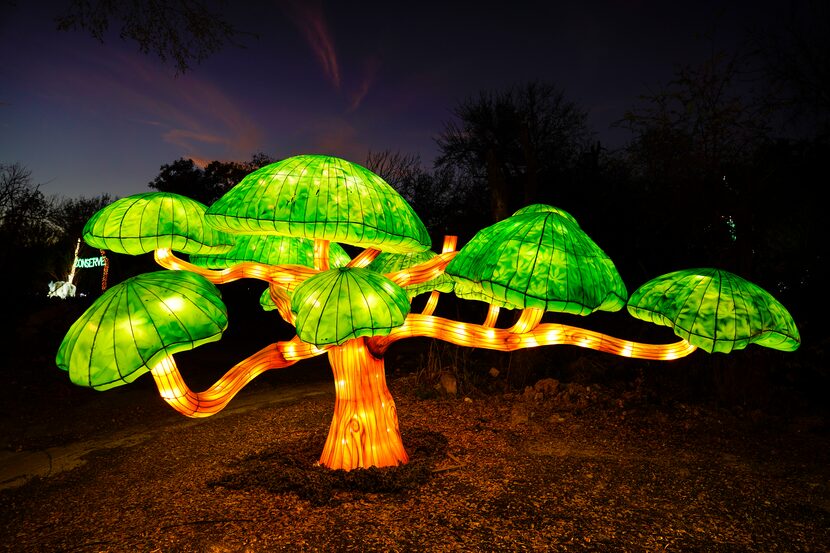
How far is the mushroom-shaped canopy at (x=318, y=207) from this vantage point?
2771 millimetres

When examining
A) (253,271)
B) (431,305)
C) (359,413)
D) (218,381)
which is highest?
(253,271)

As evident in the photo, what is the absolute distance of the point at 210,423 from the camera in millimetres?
5871

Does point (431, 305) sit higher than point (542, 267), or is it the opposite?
point (542, 267)

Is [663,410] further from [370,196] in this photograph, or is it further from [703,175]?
[370,196]

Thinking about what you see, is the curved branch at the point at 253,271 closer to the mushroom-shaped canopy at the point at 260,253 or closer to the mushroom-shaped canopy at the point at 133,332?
the mushroom-shaped canopy at the point at 260,253

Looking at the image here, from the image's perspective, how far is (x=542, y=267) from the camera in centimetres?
259

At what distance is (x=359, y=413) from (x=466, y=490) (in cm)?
104

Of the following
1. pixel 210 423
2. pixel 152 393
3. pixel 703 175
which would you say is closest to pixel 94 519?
pixel 210 423

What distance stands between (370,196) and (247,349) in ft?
38.0

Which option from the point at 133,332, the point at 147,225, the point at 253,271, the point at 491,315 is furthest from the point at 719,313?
the point at 147,225

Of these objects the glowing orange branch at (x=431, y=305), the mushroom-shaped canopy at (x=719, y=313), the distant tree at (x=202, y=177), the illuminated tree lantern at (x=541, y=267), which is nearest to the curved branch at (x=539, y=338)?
the mushroom-shaped canopy at (x=719, y=313)

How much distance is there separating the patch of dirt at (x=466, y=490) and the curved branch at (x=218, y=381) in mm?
817

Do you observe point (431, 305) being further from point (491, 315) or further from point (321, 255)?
point (321, 255)

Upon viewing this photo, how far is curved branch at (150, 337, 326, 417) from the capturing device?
3006 millimetres
